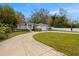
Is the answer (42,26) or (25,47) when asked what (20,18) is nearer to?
(42,26)

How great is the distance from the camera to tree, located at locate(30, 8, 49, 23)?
20.9 ft

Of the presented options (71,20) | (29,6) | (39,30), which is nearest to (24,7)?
(29,6)

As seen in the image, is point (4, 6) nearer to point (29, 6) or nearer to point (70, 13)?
point (29, 6)

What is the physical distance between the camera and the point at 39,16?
643 centimetres

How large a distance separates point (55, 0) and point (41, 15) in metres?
0.45

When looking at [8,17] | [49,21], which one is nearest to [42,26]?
[49,21]

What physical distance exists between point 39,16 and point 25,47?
70 centimetres

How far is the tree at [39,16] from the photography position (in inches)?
251

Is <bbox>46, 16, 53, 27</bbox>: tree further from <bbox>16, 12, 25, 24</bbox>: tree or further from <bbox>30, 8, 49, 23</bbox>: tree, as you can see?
<bbox>16, 12, 25, 24</bbox>: tree

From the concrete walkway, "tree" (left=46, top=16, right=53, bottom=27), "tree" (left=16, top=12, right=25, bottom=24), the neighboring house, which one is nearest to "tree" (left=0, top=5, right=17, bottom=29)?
"tree" (left=16, top=12, right=25, bottom=24)

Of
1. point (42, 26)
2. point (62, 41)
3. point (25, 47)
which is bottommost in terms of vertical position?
point (25, 47)

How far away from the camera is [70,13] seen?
638cm

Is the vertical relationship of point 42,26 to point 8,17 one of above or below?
below

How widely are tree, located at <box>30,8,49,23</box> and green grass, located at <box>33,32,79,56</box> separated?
0.29 metres
